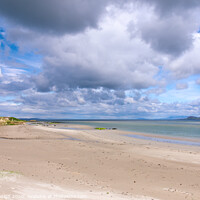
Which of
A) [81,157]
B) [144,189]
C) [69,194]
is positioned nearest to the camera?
[69,194]

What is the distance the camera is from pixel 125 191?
1073cm

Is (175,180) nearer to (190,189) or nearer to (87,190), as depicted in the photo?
(190,189)

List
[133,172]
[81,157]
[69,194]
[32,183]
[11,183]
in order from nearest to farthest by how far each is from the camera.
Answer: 1. [69,194]
2. [11,183]
3. [32,183]
4. [133,172]
5. [81,157]

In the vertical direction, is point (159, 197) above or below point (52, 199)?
below

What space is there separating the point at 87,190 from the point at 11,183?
12.9 ft

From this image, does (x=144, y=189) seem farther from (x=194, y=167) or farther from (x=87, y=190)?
(x=194, y=167)

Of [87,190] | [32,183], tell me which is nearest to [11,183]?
[32,183]

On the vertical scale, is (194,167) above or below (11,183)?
below

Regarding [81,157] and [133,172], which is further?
[81,157]

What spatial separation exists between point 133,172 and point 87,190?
5.90 m

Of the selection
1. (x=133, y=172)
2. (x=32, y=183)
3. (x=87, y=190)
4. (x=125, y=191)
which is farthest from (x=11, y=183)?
(x=133, y=172)

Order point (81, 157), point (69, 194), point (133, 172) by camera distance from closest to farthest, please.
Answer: point (69, 194) < point (133, 172) < point (81, 157)

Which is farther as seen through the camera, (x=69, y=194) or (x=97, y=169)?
(x=97, y=169)

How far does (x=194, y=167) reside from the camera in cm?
1747
